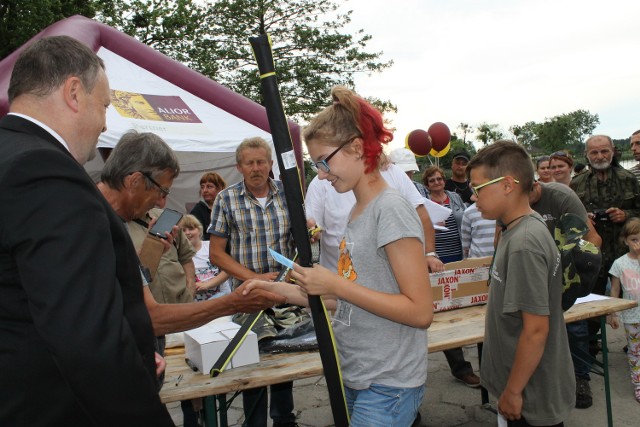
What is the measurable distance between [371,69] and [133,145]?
21.6 meters

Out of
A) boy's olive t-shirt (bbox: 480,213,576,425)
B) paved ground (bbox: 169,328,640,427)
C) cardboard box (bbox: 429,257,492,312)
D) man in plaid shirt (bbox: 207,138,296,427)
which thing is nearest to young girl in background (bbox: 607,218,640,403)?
paved ground (bbox: 169,328,640,427)

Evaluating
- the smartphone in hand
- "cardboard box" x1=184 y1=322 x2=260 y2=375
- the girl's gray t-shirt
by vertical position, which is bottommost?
"cardboard box" x1=184 y1=322 x2=260 y2=375

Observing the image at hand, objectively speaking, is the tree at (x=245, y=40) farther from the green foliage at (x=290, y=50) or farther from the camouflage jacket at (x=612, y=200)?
the camouflage jacket at (x=612, y=200)

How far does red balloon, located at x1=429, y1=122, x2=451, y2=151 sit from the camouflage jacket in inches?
191

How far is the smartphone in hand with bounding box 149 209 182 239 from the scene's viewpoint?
257cm

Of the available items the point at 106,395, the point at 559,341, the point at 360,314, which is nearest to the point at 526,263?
the point at 559,341

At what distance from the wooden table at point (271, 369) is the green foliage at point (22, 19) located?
16224 mm

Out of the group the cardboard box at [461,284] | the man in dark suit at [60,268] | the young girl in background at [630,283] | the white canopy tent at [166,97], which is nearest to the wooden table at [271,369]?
the cardboard box at [461,284]

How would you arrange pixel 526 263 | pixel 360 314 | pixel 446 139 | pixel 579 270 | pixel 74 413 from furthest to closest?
pixel 446 139
pixel 579 270
pixel 526 263
pixel 360 314
pixel 74 413

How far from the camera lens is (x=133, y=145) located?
87.4 inches

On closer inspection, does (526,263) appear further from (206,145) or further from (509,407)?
(206,145)

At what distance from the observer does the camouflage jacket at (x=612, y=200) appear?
211 inches

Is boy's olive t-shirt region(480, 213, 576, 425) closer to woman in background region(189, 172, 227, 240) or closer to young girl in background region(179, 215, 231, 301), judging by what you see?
young girl in background region(179, 215, 231, 301)

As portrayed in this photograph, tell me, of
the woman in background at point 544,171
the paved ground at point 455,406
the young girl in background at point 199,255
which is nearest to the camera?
the paved ground at point 455,406
